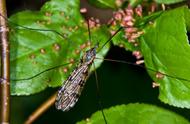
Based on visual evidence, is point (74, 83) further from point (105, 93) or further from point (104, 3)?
point (105, 93)

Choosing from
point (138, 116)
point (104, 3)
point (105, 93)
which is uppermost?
point (104, 3)

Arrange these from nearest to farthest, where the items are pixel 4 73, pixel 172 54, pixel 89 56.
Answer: pixel 4 73 < pixel 172 54 < pixel 89 56

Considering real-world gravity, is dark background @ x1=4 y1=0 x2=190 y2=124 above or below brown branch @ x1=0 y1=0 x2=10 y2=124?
below

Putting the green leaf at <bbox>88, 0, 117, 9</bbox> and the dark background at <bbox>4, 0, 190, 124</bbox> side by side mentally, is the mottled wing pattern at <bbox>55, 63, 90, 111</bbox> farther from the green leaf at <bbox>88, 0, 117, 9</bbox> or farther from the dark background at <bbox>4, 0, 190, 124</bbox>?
the dark background at <bbox>4, 0, 190, 124</bbox>

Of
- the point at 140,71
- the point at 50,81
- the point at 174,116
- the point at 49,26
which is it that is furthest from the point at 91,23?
the point at 140,71

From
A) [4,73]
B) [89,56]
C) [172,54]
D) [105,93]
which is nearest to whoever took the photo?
[4,73]

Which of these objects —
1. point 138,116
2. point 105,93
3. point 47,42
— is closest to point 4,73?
point 47,42

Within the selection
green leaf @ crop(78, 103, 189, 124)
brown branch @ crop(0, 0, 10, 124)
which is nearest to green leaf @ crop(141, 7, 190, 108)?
green leaf @ crop(78, 103, 189, 124)

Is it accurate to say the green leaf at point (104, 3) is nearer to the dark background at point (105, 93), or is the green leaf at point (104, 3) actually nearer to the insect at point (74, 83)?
the insect at point (74, 83)
